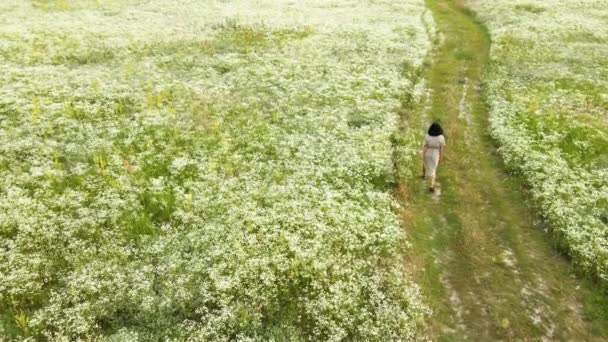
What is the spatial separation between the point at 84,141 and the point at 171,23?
23.3 meters

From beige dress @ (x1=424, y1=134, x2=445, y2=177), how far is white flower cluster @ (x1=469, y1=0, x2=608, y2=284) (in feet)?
14.7

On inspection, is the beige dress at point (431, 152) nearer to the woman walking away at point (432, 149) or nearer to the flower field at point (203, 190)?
the woman walking away at point (432, 149)

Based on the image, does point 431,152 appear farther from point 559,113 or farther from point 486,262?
point 559,113

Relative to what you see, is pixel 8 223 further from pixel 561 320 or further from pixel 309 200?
pixel 561 320

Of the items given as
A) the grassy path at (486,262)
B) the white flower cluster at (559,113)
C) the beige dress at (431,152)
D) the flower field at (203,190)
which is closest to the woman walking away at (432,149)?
the beige dress at (431,152)

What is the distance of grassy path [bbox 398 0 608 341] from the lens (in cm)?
1421

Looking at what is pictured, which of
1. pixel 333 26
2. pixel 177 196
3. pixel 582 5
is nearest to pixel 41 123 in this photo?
pixel 177 196

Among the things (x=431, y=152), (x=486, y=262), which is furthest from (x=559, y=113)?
(x=486, y=262)

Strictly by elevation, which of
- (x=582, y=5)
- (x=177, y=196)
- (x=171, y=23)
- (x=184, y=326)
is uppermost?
(x=582, y=5)

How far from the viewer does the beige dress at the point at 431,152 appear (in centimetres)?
1930

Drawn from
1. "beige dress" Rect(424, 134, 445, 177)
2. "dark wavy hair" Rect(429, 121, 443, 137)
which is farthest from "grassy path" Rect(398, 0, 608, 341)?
"dark wavy hair" Rect(429, 121, 443, 137)

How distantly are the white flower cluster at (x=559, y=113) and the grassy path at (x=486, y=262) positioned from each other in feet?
3.46

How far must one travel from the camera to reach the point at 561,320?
14336 millimetres

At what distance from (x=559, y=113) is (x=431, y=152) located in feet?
40.0
